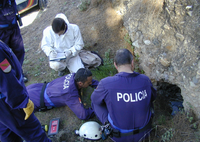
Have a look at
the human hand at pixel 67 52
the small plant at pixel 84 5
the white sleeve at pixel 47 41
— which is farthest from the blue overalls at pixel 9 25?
the small plant at pixel 84 5

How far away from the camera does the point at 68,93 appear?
290cm

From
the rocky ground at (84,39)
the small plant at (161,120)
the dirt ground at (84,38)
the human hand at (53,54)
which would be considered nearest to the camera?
the small plant at (161,120)

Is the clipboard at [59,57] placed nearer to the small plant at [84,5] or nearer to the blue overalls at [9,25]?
the blue overalls at [9,25]

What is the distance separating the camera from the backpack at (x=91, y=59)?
12.9ft

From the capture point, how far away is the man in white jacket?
364 cm

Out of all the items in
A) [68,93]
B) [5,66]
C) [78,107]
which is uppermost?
[5,66]

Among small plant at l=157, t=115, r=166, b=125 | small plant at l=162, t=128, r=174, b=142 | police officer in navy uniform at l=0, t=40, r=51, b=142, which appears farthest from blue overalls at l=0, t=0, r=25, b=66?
small plant at l=162, t=128, r=174, b=142

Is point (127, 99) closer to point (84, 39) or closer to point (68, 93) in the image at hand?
point (68, 93)

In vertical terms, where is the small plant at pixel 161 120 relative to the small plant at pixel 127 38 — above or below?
below

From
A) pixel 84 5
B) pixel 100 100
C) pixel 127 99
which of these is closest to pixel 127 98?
pixel 127 99

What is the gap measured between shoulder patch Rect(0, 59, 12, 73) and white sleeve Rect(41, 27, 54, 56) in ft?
6.35

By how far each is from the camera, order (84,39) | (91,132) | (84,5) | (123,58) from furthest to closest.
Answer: (84,5) → (84,39) → (91,132) → (123,58)

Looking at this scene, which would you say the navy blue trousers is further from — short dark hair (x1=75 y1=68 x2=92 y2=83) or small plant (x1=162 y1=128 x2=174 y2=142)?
small plant (x1=162 y1=128 x2=174 y2=142)

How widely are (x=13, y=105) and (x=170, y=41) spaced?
103 inches
